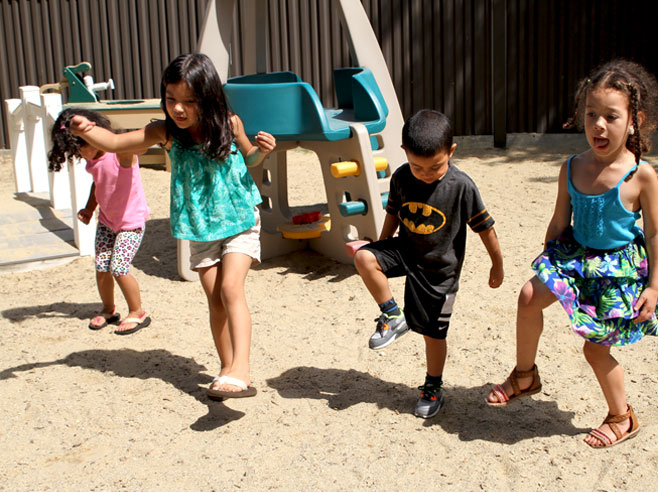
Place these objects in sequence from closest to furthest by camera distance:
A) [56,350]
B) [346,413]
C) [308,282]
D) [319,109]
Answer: [346,413]
[56,350]
[319,109]
[308,282]

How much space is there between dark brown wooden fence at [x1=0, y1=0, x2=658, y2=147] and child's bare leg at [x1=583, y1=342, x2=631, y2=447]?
24.0 feet

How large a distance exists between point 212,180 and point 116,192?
4.33 ft

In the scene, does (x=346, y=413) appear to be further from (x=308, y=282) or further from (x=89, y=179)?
(x=89, y=179)

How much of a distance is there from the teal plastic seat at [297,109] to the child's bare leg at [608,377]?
7.99ft

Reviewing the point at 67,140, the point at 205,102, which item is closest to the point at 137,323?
the point at 67,140

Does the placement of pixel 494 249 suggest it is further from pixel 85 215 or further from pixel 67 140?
pixel 85 215

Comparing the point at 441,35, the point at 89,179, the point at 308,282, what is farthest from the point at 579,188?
the point at 441,35

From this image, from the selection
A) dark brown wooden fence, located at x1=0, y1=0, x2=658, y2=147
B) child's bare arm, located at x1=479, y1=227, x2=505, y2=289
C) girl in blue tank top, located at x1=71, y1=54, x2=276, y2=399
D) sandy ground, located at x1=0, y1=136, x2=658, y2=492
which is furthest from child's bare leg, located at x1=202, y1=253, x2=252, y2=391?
dark brown wooden fence, located at x1=0, y1=0, x2=658, y2=147

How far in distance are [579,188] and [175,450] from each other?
1.87 metres

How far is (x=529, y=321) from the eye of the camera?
2990 mm

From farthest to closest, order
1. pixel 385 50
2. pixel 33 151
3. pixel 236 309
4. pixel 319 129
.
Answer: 1. pixel 385 50
2. pixel 33 151
3. pixel 319 129
4. pixel 236 309

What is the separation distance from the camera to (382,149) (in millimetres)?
5520

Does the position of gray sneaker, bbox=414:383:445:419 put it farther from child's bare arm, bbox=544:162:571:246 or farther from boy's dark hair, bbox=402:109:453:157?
boy's dark hair, bbox=402:109:453:157

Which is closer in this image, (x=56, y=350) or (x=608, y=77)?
(x=608, y=77)
